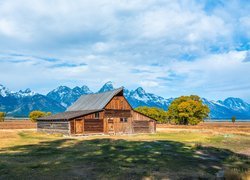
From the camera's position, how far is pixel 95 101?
57.2 meters

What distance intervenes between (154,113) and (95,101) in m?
56.7

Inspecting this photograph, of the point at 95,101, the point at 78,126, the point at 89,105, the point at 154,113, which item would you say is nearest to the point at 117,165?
the point at 78,126

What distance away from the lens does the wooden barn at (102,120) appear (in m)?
49.2

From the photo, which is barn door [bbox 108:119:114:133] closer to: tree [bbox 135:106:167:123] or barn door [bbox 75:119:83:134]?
barn door [bbox 75:119:83:134]

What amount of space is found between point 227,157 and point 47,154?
15216 millimetres

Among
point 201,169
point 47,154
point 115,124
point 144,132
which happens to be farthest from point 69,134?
point 201,169

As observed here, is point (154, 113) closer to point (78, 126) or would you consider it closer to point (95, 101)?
point (95, 101)

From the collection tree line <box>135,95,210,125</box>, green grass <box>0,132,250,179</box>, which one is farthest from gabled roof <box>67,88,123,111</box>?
tree line <box>135,95,210,125</box>

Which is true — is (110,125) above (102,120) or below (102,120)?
below

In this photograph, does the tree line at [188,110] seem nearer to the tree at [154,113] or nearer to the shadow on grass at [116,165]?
the tree at [154,113]

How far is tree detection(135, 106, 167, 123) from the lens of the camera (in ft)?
357

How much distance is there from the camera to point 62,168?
1912cm

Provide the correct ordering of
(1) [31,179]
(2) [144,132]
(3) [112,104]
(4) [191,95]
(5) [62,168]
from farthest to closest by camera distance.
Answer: (4) [191,95]
(2) [144,132]
(3) [112,104]
(5) [62,168]
(1) [31,179]

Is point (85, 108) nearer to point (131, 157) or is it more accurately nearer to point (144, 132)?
point (144, 132)
